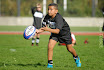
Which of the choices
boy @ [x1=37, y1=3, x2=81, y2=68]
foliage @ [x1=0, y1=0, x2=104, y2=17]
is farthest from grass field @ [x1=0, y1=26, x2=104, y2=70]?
foliage @ [x1=0, y1=0, x2=104, y2=17]

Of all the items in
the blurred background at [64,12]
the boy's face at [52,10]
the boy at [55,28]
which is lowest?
the blurred background at [64,12]

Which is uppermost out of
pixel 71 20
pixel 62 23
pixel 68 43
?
pixel 62 23

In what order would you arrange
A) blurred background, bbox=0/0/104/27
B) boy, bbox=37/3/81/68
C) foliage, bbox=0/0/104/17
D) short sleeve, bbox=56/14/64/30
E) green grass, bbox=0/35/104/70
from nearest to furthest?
short sleeve, bbox=56/14/64/30 → boy, bbox=37/3/81/68 → green grass, bbox=0/35/104/70 → blurred background, bbox=0/0/104/27 → foliage, bbox=0/0/104/17

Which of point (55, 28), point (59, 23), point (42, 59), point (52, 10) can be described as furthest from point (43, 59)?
point (52, 10)

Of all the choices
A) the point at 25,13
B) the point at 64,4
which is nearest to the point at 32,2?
the point at 25,13

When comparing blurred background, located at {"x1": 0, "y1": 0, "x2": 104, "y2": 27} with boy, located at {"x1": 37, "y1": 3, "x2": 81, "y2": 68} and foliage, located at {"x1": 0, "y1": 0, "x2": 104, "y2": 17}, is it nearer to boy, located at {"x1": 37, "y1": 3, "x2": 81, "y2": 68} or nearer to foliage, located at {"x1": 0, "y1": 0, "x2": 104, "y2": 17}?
foliage, located at {"x1": 0, "y1": 0, "x2": 104, "y2": 17}

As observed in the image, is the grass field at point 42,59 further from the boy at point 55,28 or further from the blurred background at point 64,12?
the blurred background at point 64,12

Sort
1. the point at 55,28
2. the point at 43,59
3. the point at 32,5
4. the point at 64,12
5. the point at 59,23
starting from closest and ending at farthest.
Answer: the point at 59,23
the point at 55,28
the point at 43,59
the point at 64,12
the point at 32,5

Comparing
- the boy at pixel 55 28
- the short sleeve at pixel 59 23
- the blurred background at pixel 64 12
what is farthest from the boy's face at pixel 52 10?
the blurred background at pixel 64 12

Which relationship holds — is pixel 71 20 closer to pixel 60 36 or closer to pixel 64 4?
pixel 64 4

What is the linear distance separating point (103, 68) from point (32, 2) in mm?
43185

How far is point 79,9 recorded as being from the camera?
154 feet

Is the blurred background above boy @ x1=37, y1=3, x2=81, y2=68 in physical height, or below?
below

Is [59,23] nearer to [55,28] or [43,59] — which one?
[55,28]
